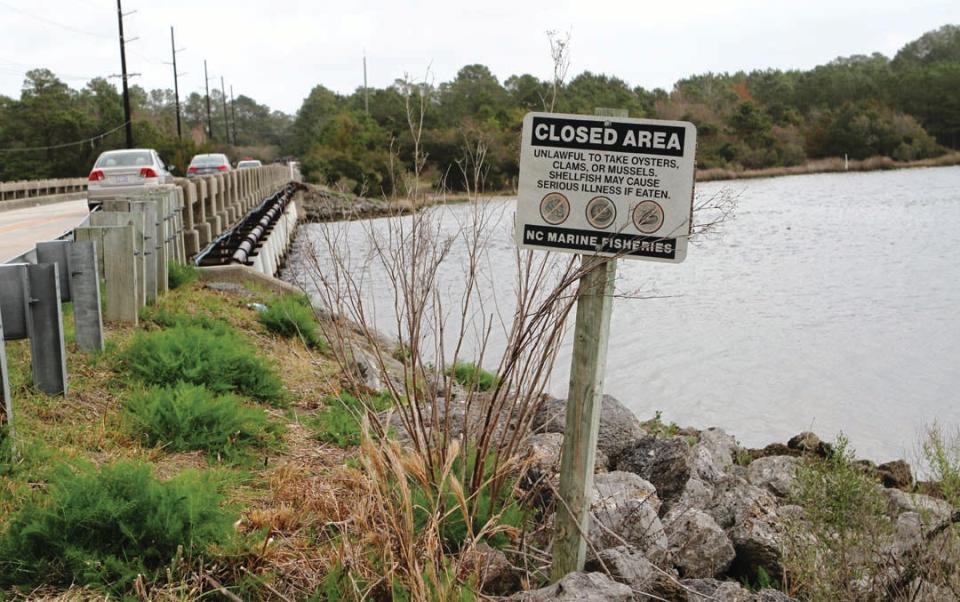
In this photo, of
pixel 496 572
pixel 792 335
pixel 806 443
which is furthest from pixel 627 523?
pixel 792 335

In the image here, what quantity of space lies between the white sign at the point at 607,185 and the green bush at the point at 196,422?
2523 millimetres

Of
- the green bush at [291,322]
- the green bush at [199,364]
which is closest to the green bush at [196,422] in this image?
the green bush at [199,364]

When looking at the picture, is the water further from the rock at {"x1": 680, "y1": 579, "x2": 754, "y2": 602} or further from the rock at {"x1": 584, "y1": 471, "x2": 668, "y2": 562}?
the rock at {"x1": 680, "y1": 579, "x2": 754, "y2": 602}

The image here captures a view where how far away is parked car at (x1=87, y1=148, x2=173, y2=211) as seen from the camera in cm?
2283

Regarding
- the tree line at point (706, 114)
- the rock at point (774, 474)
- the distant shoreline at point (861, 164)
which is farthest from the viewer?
the distant shoreline at point (861, 164)

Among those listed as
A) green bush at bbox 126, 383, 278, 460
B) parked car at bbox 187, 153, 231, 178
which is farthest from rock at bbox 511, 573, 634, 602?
parked car at bbox 187, 153, 231, 178

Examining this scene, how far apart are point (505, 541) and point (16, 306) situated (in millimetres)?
3006

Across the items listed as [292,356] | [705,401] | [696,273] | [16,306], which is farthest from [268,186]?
[16,306]

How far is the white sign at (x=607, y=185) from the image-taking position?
4223mm

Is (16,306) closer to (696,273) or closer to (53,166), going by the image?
(696,273)

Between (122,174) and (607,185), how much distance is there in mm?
21550

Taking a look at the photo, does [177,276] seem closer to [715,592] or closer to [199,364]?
[199,364]

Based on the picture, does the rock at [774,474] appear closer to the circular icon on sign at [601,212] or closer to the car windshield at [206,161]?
the circular icon on sign at [601,212]

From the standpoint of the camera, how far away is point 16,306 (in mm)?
5664
